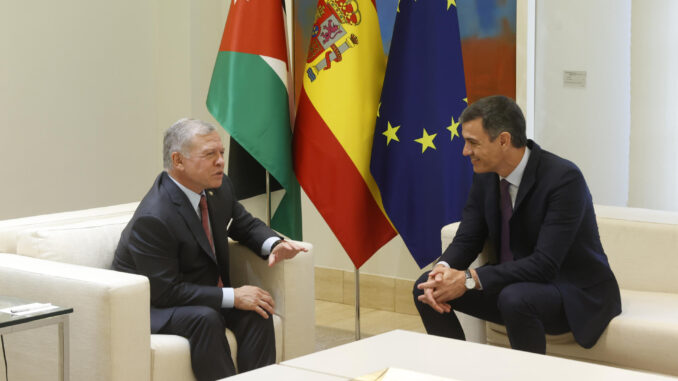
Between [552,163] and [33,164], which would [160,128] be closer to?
[33,164]

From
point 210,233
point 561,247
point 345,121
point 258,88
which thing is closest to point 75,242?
point 210,233

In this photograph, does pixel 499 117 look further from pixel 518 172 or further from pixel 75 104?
pixel 75 104

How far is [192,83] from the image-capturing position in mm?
5789

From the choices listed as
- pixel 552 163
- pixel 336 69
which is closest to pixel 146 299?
pixel 552 163

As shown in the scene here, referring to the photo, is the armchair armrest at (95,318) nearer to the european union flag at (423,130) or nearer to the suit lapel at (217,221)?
the suit lapel at (217,221)

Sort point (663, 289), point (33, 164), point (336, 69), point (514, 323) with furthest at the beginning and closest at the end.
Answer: point (33, 164) < point (336, 69) < point (663, 289) < point (514, 323)

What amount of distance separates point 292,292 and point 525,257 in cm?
91

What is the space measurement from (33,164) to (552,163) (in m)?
3.18

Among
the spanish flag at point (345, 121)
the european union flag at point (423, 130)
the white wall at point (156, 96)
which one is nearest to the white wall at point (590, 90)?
the white wall at point (156, 96)

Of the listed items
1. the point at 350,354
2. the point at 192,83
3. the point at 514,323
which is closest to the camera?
the point at 350,354

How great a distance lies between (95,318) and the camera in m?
2.83

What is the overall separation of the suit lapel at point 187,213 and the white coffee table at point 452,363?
896 mm

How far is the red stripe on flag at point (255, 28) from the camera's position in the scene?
14.6ft

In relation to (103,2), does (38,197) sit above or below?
below
